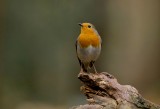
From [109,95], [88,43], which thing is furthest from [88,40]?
[109,95]

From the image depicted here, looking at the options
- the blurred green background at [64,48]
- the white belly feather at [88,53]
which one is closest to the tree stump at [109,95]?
the white belly feather at [88,53]

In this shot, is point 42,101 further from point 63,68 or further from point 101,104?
point 101,104

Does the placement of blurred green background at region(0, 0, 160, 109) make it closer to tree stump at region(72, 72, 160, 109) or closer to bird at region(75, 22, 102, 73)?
bird at region(75, 22, 102, 73)

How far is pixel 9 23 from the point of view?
2095cm

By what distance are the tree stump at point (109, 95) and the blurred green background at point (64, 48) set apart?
672 centimetres

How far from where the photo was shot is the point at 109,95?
267 inches

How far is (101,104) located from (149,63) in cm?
833

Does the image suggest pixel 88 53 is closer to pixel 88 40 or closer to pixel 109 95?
pixel 88 40

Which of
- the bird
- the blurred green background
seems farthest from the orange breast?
the blurred green background

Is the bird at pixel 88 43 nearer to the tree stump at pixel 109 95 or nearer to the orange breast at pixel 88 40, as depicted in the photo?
the orange breast at pixel 88 40

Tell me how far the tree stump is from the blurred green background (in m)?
6.72

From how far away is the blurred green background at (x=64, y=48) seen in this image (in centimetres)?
1555

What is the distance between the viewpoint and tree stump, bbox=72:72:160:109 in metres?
6.63

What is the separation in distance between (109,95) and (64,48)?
16.7 meters
